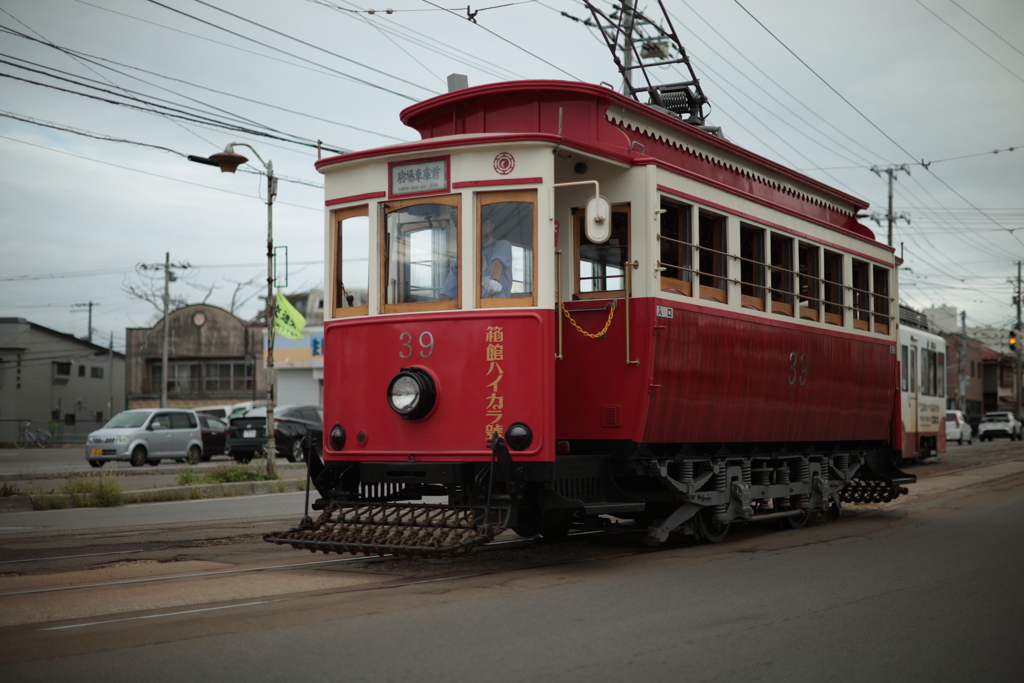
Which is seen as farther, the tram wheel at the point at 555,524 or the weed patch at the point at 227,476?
the weed patch at the point at 227,476

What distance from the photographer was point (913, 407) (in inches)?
933

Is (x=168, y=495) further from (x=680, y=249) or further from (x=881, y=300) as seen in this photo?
(x=881, y=300)

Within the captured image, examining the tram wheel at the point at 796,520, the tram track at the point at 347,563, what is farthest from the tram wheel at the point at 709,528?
the tram wheel at the point at 796,520

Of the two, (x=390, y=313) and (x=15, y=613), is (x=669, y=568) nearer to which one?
(x=390, y=313)

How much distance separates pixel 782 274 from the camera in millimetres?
11461

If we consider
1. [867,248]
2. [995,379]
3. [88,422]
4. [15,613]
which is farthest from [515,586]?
[995,379]

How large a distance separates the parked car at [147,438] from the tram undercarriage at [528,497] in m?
19.6

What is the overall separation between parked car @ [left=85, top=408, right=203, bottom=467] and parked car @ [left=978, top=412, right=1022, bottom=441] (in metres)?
42.9

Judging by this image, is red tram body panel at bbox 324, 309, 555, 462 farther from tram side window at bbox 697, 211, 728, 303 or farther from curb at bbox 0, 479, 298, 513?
curb at bbox 0, 479, 298, 513

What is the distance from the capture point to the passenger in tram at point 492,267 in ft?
27.0

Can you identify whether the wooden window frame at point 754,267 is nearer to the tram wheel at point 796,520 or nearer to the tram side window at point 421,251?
the tram wheel at point 796,520

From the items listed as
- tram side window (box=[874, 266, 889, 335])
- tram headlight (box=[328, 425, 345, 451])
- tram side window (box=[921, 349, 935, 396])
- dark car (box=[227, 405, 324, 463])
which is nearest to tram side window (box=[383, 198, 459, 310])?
tram headlight (box=[328, 425, 345, 451])

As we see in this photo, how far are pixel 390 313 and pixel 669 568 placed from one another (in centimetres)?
332

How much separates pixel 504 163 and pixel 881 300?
816cm
